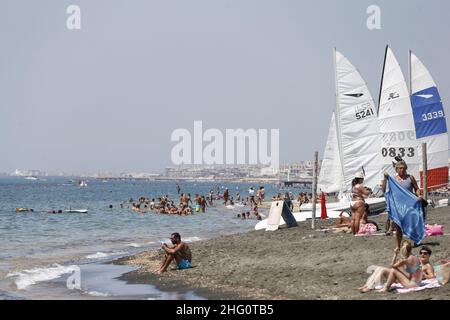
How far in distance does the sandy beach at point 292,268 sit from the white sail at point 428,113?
13150 millimetres

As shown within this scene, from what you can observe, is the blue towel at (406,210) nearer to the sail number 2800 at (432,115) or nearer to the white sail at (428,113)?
the white sail at (428,113)

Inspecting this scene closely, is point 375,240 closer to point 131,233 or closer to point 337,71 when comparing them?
point 337,71

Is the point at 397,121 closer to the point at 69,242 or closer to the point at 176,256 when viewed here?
the point at 69,242

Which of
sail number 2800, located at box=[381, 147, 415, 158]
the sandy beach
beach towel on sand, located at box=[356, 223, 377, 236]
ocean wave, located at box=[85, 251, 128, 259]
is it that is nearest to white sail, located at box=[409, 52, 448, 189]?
sail number 2800, located at box=[381, 147, 415, 158]

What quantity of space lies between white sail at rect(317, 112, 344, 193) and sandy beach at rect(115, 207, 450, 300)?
49.2 ft

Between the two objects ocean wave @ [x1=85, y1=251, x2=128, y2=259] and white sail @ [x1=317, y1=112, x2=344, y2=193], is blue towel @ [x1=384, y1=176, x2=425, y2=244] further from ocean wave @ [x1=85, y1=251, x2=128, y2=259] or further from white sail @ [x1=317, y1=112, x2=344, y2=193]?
white sail @ [x1=317, y1=112, x2=344, y2=193]

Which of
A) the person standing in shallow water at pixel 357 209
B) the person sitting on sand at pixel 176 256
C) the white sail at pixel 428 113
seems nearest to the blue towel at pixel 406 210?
the person standing in shallow water at pixel 357 209

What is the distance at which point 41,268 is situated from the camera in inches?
794

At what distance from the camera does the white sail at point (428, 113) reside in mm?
32219
